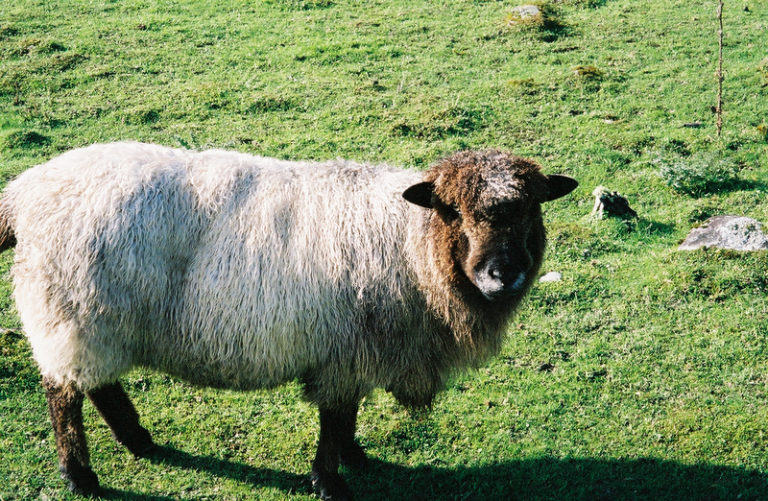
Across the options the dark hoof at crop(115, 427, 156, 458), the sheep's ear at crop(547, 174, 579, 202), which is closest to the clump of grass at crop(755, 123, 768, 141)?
the sheep's ear at crop(547, 174, 579, 202)

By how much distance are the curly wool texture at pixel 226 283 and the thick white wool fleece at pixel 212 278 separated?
11 mm

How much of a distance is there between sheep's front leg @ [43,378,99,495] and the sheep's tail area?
123 centimetres

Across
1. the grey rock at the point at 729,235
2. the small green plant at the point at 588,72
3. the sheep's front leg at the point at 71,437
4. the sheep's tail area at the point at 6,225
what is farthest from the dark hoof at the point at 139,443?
the small green plant at the point at 588,72

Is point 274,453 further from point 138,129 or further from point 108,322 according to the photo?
point 138,129

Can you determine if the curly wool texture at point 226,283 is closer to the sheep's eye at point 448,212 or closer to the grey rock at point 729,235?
the sheep's eye at point 448,212

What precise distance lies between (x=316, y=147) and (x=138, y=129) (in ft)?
10.3

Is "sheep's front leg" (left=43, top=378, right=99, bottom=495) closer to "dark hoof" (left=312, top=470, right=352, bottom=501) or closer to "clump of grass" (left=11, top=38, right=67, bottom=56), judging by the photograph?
"dark hoof" (left=312, top=470, right=352, bottom=501)

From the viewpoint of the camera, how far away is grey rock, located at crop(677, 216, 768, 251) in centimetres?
902

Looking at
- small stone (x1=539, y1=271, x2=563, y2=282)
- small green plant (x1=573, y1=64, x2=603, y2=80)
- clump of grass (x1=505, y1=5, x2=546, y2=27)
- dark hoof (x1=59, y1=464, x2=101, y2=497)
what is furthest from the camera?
clump of grass (x1=505, y1=5, x2=546, y2=27)

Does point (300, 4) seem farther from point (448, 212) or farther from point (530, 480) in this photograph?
point (530, 480)

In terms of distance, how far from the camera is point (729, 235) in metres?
9.19

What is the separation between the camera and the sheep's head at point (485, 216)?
5.21 metres

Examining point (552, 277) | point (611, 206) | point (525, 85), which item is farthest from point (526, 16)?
point (552, 277)

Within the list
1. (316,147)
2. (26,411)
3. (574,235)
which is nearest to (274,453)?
(26,411)
